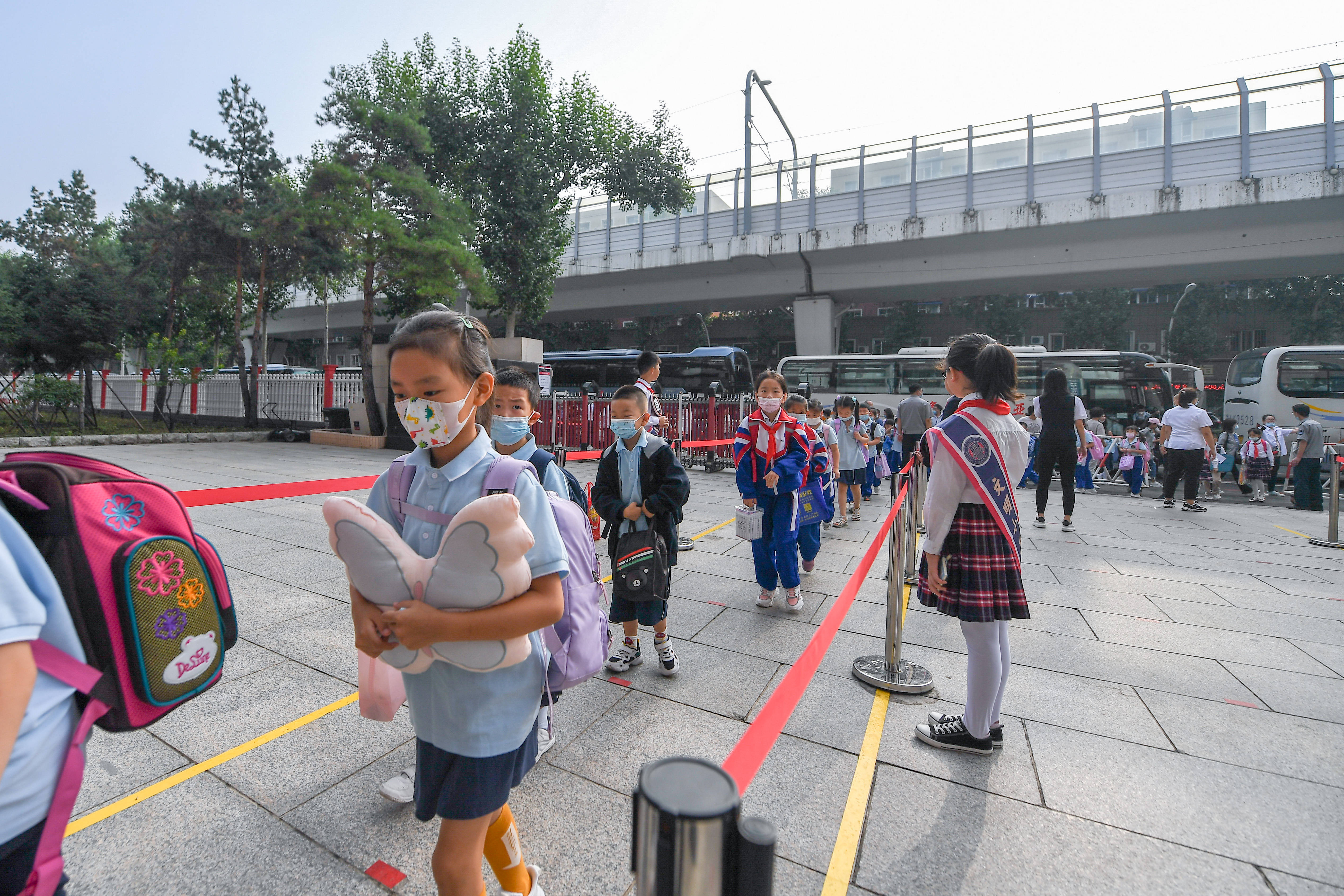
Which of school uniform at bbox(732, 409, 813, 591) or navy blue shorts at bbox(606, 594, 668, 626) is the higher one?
school uniform at bbox(732, 409, 813, 591)

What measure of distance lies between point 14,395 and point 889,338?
40881mm

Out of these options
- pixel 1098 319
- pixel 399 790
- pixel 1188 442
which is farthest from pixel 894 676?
pixel 1098 319

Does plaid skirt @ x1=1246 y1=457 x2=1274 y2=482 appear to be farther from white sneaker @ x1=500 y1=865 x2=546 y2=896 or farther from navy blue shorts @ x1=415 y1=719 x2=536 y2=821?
navy blue shorts @ x1=415 y1=719 x2=536 y2=821

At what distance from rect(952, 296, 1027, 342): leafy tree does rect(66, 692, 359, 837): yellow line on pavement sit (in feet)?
127

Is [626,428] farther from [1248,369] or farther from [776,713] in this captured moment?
[1248,369]

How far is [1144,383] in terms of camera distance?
55.0 feet

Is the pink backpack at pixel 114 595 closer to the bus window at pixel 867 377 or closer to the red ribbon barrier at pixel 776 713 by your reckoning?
the red ribbon barrier at pixel 776 713

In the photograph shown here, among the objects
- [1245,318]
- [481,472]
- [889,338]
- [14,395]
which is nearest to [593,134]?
[14,395]

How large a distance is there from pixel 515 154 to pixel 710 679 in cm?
2028

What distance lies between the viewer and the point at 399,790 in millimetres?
2215

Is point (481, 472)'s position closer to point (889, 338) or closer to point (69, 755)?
point (69, 755)

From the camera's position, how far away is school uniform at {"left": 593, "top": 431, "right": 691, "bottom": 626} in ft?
10.6

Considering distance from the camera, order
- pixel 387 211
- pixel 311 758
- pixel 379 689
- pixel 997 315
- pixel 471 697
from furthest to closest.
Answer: pixel 997 315 → pixel 387 211 → pixel 311 758 → pixel 379 689 → pixel 471 697

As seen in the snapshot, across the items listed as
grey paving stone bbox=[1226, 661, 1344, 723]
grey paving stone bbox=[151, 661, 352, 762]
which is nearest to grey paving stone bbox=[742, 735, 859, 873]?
grey paving stone bbox=[151, 661, 352, 762]
